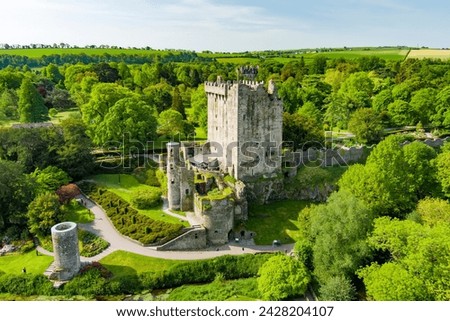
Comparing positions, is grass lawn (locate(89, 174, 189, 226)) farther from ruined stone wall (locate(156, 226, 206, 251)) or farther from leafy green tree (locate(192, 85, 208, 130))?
leafy green tree (locate(192, 85, 208, 130))

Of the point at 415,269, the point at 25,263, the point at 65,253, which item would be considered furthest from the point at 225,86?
the point at 415,269

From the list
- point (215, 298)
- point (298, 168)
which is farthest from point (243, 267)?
point (298, 168)

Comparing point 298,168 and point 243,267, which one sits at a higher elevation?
point 298,168

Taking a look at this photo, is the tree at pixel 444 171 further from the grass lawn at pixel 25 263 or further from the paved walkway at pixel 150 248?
the grass lawn at pixel 25 263

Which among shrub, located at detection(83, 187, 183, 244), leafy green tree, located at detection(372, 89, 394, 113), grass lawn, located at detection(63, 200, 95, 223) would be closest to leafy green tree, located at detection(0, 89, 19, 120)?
grass lawn, located at detection(63, 200, 95, 223)

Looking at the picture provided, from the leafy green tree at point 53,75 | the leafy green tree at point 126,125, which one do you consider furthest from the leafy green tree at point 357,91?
the leafy green tree at point 53,75

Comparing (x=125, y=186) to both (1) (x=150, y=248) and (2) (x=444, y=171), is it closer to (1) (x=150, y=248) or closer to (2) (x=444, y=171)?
(1) (x=150, y=248)

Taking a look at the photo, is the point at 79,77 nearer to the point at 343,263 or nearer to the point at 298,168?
the point at 298,168
